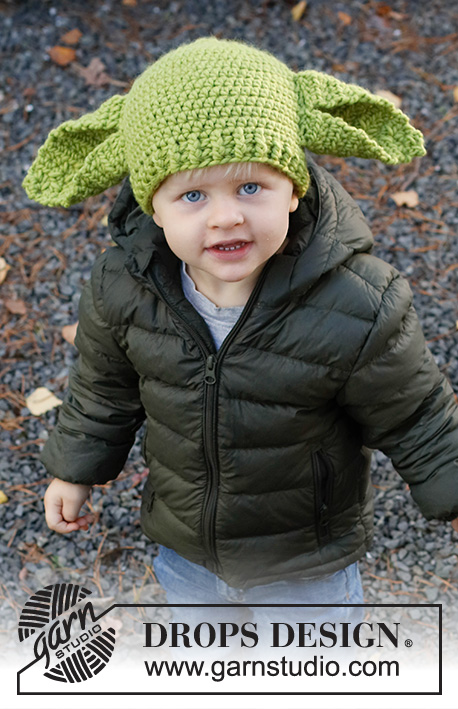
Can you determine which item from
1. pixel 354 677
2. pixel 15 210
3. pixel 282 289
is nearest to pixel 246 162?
pixel 282 289

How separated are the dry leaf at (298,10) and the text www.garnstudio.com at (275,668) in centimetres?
274

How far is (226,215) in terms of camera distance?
1.56 meters

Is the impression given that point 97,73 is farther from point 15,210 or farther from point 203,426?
point 203,426

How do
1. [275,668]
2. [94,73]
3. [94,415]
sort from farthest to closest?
[94,73], [275,668], [94,415]

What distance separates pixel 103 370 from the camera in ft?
6.76

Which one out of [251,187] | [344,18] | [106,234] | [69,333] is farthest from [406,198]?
[251,187]

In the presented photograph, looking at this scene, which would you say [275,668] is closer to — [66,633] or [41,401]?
[66,633]

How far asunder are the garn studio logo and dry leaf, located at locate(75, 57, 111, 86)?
7.01ft

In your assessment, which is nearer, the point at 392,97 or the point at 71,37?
the point at 392,97

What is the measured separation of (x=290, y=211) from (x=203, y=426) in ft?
1.73

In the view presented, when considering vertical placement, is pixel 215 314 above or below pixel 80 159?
below

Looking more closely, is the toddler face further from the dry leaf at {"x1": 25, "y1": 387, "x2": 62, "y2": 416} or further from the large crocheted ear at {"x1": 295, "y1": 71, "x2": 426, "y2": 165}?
the dry leaf at {"x1": 25, "y1": 387, "x2": 62, "y2": 416}

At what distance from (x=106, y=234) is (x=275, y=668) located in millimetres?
1762

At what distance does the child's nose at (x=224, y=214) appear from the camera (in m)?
1.56
